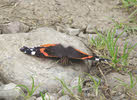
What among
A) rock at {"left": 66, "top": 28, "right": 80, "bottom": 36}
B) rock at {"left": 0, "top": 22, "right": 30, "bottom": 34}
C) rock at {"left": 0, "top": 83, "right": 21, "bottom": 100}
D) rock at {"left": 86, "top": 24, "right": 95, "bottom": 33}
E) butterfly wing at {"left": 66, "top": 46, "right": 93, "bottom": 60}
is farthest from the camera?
rock at {"left": 86, "top": 24, "right": 95, "bottom": 33}

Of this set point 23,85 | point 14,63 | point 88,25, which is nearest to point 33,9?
point 88,25

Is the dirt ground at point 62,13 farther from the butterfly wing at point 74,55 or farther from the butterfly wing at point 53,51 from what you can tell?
the butterfly wing at point 74,55

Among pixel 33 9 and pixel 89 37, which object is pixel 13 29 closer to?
pixel 33 9

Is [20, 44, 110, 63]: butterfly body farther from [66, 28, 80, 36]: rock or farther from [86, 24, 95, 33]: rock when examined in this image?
[86, 24, 95, 33]: rock

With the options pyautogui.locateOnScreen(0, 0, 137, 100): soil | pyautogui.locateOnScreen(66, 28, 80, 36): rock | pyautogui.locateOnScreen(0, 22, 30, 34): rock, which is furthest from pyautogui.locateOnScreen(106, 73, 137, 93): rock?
pyautogui.locateOnScreen(0, 22, 30, 34): rock

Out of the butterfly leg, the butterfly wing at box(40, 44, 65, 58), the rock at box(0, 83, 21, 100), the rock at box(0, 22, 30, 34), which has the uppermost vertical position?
the rock at box(0, 22, 30, 34)

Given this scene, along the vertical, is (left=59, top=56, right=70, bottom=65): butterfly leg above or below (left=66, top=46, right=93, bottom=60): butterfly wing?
below

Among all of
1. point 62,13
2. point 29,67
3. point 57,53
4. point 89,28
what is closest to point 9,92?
point 29,67
